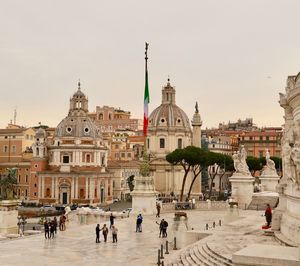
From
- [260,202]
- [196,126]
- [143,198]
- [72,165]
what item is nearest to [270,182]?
[260,202]

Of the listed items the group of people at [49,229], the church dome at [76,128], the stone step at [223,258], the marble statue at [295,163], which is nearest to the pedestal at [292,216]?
the marble statue at [295,163]

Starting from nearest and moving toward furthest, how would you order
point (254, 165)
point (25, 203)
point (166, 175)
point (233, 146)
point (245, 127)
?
point (254, 165) → point (25, 203) → point (166, 175) → point (233, 146) → point (245, 127)

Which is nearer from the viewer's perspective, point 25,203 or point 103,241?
point 103,241

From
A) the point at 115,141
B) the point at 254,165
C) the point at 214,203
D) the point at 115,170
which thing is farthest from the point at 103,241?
the point at 115,141

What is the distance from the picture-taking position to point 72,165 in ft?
248

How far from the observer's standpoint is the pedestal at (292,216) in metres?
14.5

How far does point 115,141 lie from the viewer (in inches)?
4173

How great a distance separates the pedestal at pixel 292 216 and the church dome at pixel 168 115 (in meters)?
65.5

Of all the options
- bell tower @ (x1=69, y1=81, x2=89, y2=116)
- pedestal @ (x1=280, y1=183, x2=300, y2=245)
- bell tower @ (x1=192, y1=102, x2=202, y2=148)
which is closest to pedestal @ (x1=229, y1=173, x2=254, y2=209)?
pedestal @ (x1=280, y1=183, x2=300, y2=245)

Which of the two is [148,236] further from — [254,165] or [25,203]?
[25,203]

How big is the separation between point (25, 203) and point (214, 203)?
4107 centimetres

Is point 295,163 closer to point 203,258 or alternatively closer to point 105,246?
point 203,258

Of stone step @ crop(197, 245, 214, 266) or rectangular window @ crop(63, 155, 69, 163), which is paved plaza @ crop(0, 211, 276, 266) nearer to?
stone step @ crop(197, 245, 214, 266)

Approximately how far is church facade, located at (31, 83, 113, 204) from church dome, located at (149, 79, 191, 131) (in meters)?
10.1
